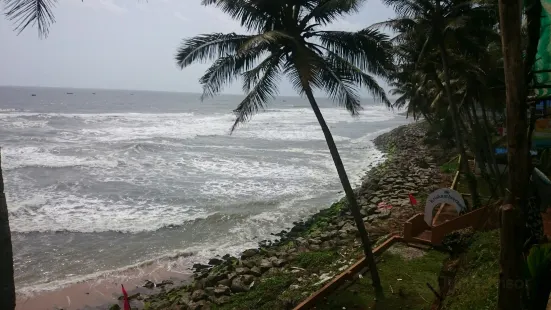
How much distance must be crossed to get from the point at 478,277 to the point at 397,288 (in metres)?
1.60

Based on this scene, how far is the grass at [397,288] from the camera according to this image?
22.4ft

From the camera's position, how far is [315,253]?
34.6ft

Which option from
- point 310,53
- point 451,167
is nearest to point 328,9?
point 310,53

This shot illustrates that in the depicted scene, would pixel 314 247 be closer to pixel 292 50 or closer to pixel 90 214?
pixel 292 50

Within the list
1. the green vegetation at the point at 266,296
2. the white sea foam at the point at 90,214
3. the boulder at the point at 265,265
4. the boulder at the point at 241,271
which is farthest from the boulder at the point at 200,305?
the white sea foam at the point at 90,214

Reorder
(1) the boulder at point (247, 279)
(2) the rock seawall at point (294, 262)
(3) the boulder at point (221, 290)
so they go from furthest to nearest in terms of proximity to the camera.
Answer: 1. (1) the boulder at point (247, 279)
2. (3) the boulder at point (221, 290)
3. (2) the rock seawall at point (294, 262)

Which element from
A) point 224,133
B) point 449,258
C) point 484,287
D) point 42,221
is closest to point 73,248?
point 42,221

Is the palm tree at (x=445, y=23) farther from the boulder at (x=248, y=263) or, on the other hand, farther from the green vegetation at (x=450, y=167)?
the green vegetation at (x=450, y=167)

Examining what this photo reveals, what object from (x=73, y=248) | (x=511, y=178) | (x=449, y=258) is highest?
(x=511, y=178)

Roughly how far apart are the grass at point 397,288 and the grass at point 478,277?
1.84 feet

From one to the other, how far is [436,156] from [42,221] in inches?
877

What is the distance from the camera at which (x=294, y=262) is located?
33.4ft

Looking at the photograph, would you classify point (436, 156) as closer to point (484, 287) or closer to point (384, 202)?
point (384, 202)

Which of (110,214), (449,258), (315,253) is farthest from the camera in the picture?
(110,214)
